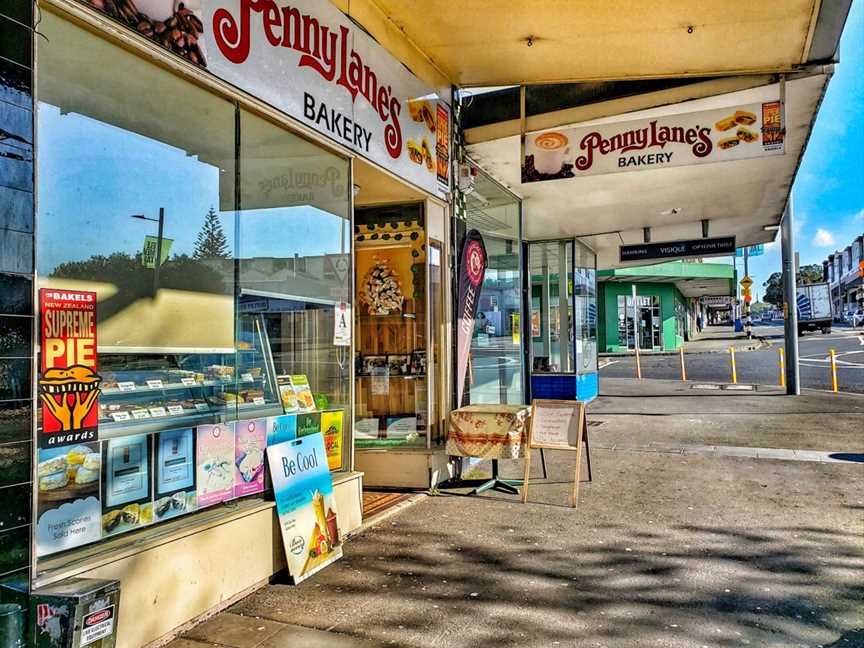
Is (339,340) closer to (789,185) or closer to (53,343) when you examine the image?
(53,343)

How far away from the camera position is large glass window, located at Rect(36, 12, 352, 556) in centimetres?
334

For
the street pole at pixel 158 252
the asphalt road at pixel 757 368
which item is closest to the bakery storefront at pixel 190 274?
the street pole at pixel 158 252

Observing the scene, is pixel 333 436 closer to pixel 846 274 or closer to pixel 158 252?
pixel 158 252

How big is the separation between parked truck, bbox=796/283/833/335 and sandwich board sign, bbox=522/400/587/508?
48252 millimetres

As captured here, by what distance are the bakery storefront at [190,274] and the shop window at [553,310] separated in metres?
7.86

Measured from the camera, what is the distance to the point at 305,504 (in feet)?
14.7

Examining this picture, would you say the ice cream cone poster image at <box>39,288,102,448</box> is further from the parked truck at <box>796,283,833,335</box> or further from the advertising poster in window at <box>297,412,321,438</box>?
the parked truck at <box>796,283,833,335</box>

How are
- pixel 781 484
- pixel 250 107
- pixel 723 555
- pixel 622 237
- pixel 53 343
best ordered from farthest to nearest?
pixel 622 237 → pixel 781 484 → pixel 723 555 → pixel 250 107 → pixel 53 343

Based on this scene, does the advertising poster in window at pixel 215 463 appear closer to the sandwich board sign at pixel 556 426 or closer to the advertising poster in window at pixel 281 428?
the advertising poster in window at pixel 281 428

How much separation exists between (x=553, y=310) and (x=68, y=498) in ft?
37.6

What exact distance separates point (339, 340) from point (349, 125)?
5.85 ft

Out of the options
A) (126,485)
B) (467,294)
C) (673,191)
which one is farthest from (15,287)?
(673,191)

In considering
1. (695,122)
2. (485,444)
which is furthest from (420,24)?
(485,444)

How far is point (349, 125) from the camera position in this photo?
5352mm
